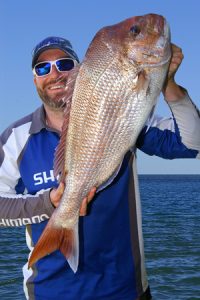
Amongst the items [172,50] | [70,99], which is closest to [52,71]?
[70,99]

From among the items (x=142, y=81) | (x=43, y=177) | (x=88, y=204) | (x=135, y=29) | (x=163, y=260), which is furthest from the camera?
(x=163, y=260)

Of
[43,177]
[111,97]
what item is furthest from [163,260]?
[111,97]

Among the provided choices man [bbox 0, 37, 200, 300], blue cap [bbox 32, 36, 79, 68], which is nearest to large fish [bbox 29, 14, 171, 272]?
man [bbox 0, 37, 200, 300]

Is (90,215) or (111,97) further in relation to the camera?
(90,215)

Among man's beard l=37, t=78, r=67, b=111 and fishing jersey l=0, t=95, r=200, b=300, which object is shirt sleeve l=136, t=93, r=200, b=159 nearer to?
fishing jersey l=0, t=95, r=200, b=300

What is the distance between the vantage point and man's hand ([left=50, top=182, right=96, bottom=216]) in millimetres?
3348

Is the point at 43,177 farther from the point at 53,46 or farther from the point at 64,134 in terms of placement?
the point at 53,46

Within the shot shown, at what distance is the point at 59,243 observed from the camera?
131 inches

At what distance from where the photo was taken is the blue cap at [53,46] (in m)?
4.13

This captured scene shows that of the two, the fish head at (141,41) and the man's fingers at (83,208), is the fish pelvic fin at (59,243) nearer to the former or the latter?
the man's fingers at (83,208)

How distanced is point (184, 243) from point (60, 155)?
1497 centimetres

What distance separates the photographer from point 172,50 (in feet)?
10.1

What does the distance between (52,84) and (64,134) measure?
2.71 ft

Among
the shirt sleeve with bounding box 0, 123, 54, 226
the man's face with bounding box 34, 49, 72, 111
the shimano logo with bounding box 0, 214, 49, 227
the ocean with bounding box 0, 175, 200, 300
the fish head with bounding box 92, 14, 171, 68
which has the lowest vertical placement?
the ocean with bounding box 0, 175, 200, 300
